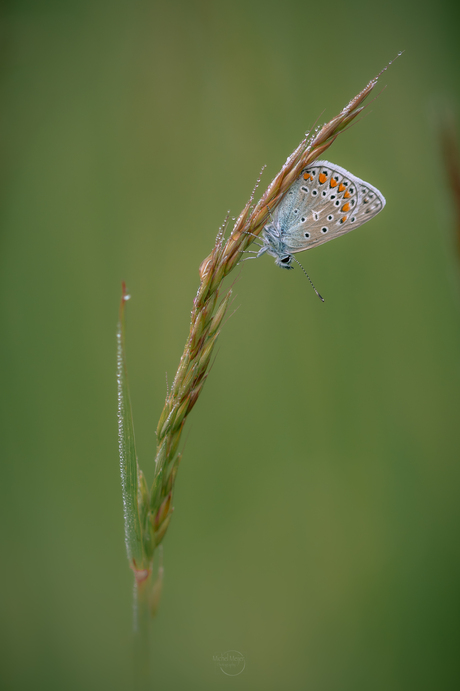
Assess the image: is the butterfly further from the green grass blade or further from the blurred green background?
the green grass blade

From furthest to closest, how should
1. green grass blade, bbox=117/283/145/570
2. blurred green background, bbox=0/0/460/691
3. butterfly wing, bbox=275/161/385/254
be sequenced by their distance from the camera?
blurred green background, bbox=0/0/460/691 → butterfly wing, bbox=275/161/385/254 → green grass blade, bbox=117/283/145/570


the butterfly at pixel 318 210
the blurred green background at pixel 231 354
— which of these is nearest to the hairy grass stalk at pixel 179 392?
the butterfly at pixel 318 210

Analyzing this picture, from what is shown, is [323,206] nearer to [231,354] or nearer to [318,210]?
[318,210]

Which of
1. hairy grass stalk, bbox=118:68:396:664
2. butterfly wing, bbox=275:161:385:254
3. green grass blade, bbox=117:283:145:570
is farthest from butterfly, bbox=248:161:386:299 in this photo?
green grass blade, bbox=117:283:145:570

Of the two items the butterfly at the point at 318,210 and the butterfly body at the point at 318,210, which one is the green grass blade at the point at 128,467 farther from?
the butterfly body at the point at 318,210

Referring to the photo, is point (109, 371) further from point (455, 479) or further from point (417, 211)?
point (417, 211)

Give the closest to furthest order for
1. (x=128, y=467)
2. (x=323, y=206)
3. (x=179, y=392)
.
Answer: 1. (x=128, y=467)
2. (x=179, y=392)
3. (x=323, y=206)

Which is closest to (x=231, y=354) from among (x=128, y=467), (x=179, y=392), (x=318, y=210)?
(x=318, y=210)

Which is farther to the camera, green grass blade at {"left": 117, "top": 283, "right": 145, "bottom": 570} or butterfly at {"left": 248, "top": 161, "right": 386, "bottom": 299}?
butterfly at {"left": 248, "top": 161, "right": 386, "bottom": 299}
